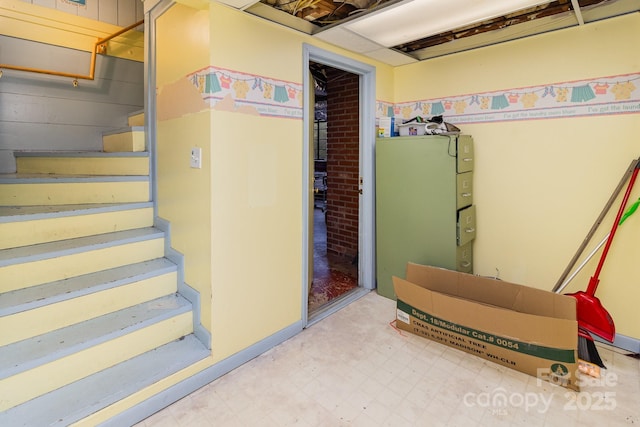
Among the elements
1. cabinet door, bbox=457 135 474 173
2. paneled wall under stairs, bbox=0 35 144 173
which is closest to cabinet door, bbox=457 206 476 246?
cabinet door, bbox=457 135 474 173

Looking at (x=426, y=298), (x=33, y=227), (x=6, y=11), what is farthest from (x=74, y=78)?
(x=426, y=298)

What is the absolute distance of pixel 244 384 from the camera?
2.03 m

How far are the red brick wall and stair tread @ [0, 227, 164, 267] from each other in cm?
231

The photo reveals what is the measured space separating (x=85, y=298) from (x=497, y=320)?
2.50 metres

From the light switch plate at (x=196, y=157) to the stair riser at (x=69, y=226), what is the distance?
83 centimetres

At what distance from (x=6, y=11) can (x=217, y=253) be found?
127 inches

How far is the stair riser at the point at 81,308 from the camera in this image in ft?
5.67

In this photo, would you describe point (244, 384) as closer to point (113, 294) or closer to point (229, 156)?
point (113, 294)

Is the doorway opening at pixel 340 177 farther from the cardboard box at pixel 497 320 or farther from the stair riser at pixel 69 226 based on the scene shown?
the stair riser at pixel 69 226

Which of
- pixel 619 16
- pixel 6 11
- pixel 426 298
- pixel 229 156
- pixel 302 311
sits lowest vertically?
pixel 302 311

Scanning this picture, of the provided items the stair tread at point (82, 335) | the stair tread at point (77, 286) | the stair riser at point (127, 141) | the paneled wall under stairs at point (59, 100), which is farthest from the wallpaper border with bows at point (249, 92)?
the paneled wall under stairs at point (59, 100)

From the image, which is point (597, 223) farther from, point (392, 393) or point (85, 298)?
point (85, 298)

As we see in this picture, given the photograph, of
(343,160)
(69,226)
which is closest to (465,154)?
(343,160)

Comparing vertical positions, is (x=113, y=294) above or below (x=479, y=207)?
below
